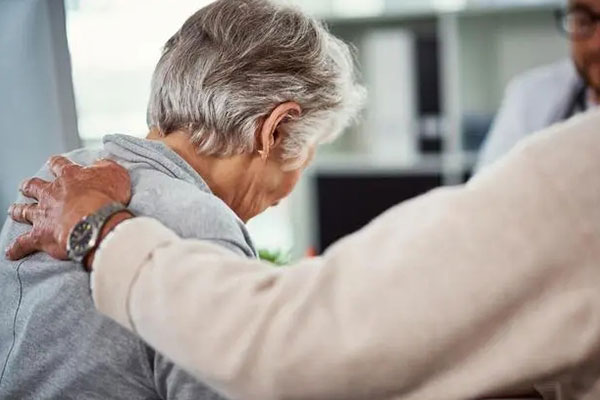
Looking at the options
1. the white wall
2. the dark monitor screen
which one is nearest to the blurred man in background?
the dark monitor screen

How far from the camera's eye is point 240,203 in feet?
4.64

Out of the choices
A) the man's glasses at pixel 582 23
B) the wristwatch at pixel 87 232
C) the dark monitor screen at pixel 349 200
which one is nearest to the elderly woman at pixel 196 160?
the wristwatch at pixel 87 232

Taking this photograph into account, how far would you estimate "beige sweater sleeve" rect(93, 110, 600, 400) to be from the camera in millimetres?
812

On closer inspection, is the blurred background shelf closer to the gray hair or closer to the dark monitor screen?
the dark monitor screen

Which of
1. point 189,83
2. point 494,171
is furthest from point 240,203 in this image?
point 494,171

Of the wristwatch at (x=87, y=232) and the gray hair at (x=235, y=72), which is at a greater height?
the gray hair at (x=235, y=72)

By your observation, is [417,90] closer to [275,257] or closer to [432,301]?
[275,257]

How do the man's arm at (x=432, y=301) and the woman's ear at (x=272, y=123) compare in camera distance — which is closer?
the man's arm at (x=432, y=301)

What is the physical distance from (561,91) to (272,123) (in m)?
1.64

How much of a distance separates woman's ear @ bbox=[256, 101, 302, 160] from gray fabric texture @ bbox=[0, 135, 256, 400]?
16 cm

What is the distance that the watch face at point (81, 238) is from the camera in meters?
0.98

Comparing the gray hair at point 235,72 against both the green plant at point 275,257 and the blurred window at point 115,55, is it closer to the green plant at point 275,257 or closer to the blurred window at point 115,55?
the blurred window at point 115,55

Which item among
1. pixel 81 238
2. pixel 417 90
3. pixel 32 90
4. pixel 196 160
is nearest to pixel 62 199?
pixel 81 238

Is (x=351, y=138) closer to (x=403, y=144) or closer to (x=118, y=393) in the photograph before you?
(x=403, y=144)
